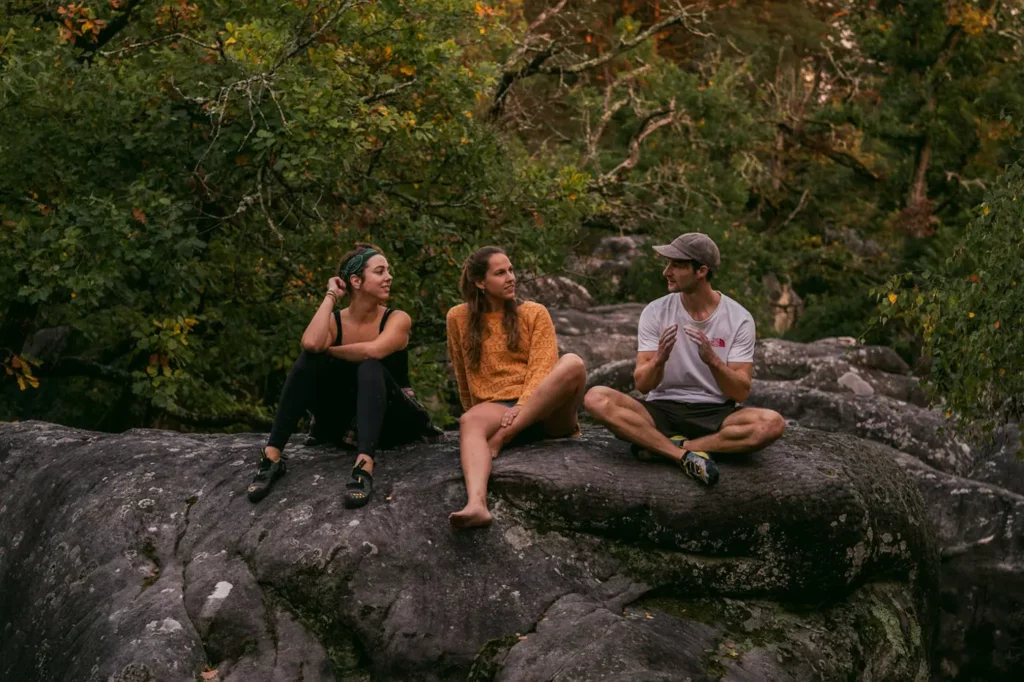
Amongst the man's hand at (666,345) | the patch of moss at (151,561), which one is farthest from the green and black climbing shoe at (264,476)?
the man's hand at (666,345)

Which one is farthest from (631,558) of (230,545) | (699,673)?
(230,545)

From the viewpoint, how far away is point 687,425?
700cm

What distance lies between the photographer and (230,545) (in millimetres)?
6703

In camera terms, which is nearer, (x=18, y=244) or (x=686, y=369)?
(x=686, y=369)

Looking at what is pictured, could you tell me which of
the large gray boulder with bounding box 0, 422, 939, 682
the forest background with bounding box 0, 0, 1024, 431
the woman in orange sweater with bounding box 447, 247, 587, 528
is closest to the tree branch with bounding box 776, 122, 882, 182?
the forest background with bounding box 0, 0, 1024, 431

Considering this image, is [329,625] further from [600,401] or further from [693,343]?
[693,343]

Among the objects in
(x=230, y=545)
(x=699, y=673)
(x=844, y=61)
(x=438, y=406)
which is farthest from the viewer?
(x=844, y=61)

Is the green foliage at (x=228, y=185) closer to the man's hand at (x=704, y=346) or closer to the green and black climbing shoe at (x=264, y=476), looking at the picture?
the green and black climbing shoe at (x=264, y=476)

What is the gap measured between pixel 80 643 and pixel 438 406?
20.2ft

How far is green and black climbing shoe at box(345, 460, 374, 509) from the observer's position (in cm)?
660

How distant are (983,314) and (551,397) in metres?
2.67

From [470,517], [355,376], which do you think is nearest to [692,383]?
[470,517]

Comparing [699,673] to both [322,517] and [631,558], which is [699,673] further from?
[322,517]

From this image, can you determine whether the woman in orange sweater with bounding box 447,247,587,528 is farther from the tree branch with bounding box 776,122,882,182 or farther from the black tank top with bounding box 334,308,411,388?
the tree branch with bounding box 776,122,882,182
